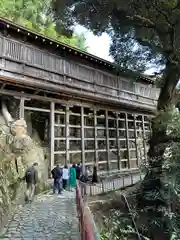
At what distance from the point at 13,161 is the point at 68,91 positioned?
5.79 m

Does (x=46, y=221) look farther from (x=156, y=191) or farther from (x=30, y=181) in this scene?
(x=156, y=191)

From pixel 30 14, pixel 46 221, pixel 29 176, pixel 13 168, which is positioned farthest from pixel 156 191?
pixel 30 14

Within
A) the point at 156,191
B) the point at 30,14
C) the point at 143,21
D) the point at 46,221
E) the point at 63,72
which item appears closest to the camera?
the point at 46,221

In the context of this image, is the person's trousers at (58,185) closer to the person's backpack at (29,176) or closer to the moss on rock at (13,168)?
the moss on rock at (13,168)

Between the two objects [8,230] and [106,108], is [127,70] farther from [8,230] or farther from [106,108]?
[8,230]

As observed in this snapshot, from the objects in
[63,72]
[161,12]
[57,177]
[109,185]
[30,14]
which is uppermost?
[30,14]

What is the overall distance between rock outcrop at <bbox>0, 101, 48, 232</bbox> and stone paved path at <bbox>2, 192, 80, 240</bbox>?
0.44 m

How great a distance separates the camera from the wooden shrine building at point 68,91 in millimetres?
12383

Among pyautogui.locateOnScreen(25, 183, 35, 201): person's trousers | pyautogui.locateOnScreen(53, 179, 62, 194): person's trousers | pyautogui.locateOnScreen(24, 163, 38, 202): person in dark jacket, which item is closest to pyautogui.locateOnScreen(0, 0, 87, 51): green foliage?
pyautogui.locateOnScreen(53, 179, 62, 194): person's trousers

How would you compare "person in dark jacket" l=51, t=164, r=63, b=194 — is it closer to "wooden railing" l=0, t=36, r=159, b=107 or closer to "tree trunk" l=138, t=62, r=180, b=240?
→ "tree trunk" l=138, t=62, r=180, b=240

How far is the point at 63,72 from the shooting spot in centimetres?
1453

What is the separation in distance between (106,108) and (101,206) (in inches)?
322

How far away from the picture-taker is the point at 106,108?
57.6 feet

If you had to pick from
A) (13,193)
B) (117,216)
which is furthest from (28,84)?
(117,216)
